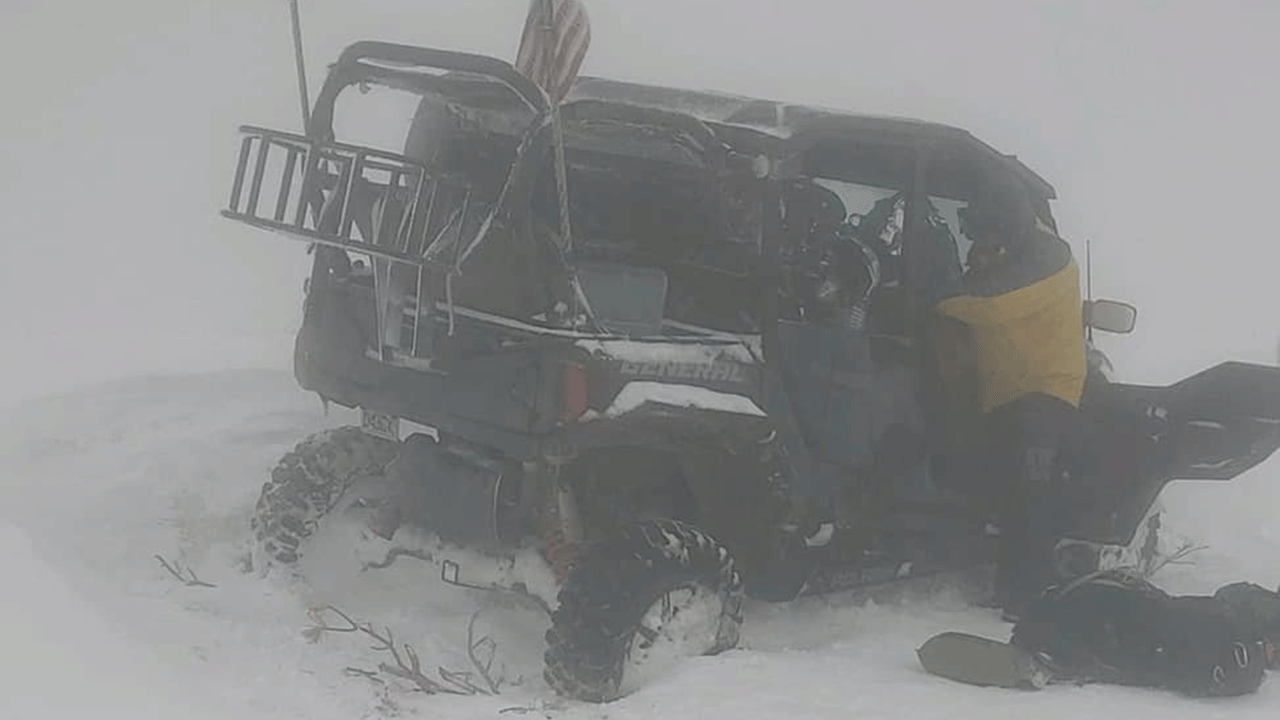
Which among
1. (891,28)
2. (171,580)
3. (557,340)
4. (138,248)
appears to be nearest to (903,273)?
(557,340)

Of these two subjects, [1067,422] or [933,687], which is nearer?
[933,687]

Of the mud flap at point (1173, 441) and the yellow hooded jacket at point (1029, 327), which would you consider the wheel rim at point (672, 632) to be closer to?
the yellow hooded jacket at point (1029, 327)

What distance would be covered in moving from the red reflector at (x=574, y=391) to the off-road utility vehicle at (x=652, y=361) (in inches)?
0.4

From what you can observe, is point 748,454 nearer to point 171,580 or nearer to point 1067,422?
point 1067,422

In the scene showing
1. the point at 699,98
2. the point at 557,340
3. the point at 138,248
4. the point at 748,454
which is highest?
the point at 699,98

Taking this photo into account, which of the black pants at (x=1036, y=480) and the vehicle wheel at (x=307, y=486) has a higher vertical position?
the black pants at (x=1036, y=480)

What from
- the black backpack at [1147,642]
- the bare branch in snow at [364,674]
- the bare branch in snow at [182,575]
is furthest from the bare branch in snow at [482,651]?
the black backpack at [1147,642]

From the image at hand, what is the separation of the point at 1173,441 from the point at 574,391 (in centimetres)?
267

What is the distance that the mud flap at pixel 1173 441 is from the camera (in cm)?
A: 608

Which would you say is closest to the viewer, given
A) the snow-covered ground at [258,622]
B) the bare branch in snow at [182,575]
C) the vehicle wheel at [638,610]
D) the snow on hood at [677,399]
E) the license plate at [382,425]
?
the snow-covered ground at [258,622]

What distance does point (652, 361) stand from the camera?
5.22m

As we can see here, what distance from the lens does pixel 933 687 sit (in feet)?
16.7

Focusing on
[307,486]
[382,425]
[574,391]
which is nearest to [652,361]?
[574,391]

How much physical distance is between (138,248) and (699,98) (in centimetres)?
754
